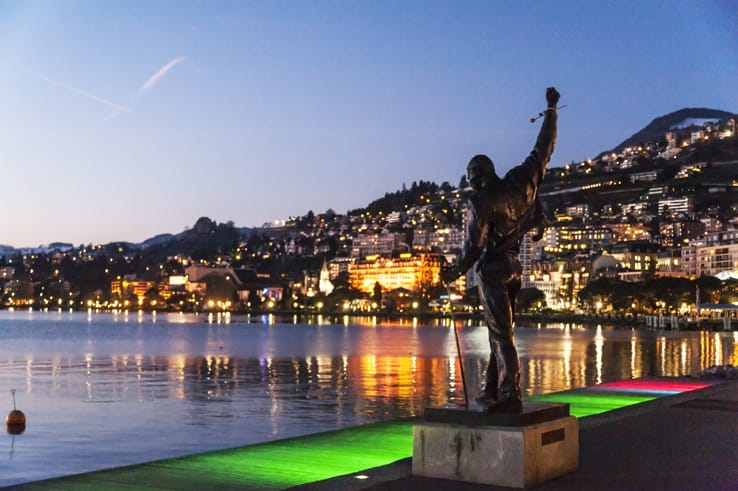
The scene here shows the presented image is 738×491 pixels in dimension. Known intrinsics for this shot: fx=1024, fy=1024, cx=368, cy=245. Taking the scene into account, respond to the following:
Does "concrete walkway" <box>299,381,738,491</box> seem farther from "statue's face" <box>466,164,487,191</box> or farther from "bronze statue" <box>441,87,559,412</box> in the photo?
"statue's face" <box>466,164,487,191</box>

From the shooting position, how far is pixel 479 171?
29.2ft

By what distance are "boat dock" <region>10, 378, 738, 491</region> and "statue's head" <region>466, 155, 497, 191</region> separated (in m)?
2.52

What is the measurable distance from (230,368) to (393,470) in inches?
1330

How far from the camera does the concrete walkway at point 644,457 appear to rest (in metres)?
7.81

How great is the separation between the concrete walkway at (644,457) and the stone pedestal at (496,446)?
11cm

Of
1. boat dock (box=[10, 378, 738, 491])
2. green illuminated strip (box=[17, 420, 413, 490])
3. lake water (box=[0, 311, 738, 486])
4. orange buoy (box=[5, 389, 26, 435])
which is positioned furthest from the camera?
orange buoy (box=[5, 389, 26, 435])

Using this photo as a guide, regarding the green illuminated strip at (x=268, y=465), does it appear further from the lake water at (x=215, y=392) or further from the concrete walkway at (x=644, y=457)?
the lake water at (x=215, y=392)

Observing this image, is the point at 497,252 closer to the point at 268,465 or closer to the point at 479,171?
the point at 479,171

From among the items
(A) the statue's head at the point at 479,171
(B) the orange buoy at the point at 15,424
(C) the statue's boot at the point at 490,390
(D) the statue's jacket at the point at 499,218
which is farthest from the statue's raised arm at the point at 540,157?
(B) the orange buoy at the point at 15,424

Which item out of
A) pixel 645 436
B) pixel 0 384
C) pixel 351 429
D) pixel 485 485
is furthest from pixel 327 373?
pixel 485 485

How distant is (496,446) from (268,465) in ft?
11.8

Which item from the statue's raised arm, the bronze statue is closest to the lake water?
the bronze statue

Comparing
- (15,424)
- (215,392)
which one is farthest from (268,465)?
(215,392)

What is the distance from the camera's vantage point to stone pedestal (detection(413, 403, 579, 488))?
7785 mm
